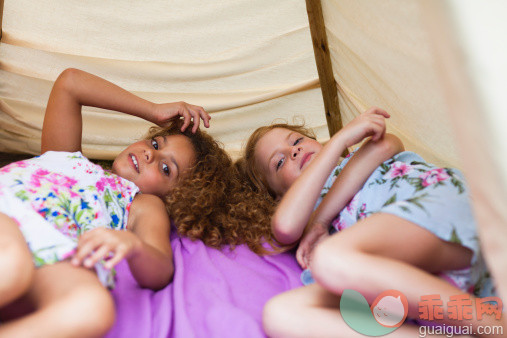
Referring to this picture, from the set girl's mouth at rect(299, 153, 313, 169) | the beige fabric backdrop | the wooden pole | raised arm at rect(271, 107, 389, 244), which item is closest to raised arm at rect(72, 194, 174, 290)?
raised arm at rect(271, 107, 389, 244)

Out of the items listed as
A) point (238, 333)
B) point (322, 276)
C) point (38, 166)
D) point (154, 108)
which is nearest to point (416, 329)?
point (322, 276)

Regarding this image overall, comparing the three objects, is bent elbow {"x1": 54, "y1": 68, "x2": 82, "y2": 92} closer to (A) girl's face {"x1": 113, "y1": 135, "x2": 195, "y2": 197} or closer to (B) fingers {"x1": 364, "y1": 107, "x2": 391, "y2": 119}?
(A) girl's face {"x1": 113, "y1": 135, "x2": 195, "y2": 197}

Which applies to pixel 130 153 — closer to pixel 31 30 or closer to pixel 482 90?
pixel 31 30

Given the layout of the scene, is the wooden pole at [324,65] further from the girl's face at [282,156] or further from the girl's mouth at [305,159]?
the girl's mouth at [305,159]

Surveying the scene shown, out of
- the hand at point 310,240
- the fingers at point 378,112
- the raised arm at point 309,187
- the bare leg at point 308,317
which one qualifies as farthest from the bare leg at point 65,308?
the fingers at point 378,112

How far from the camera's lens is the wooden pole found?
2.02m

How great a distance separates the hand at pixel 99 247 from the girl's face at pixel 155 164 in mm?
558

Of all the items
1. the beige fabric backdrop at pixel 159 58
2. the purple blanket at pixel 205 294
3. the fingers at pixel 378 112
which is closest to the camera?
the purple blanket at pixel 205 294

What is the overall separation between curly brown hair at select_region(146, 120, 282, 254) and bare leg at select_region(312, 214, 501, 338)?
1.65ft

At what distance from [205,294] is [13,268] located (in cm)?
48

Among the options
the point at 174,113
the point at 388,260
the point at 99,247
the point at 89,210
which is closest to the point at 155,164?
the point at 174,113

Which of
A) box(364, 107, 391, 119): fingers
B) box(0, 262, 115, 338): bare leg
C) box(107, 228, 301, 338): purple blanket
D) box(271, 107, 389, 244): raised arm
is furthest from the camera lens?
box(364, 107, 391, 119): fingers

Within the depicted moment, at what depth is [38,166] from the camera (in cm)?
133

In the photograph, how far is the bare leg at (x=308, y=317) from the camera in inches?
36.8
